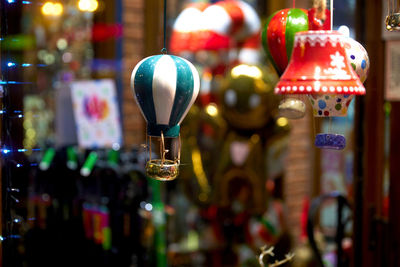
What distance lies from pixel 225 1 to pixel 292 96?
2.27 meters

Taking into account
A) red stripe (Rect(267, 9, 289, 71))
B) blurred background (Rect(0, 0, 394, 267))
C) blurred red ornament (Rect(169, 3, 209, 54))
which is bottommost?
blurred background (Rect(0, 0, 394, 267))

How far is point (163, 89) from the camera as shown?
158 centimetres

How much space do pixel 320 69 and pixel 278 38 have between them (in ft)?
1.11

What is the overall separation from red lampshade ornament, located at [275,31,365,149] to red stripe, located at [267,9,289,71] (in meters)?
0.23

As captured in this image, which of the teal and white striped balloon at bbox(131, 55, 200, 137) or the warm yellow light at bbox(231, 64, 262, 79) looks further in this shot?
the warm yellow light at bbox(231, 64, 262, 79)

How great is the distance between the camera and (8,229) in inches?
67.5

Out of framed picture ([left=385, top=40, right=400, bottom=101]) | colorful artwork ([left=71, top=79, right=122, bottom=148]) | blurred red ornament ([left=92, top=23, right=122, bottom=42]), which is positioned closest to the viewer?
framed picture ([left=385, top=40, right=400, bottom=101])

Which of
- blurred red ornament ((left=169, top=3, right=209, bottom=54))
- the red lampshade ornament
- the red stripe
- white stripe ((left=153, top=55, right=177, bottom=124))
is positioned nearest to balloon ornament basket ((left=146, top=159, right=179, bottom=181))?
white stripe ((left=153, top=55, right=177, bottom=124))

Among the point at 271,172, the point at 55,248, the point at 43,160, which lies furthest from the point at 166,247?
the point at 271,172

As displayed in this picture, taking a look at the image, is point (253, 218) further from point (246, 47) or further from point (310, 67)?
point (310, 67)

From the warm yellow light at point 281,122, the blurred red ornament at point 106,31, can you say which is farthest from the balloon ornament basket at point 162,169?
the blurred red ornament at point 106,31

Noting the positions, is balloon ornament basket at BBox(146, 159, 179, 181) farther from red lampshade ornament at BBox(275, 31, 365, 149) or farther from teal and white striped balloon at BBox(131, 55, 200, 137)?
red lampshade ornament at BBox(275, 31, 365, 149)

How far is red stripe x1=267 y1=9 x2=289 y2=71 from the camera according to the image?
1808 mm

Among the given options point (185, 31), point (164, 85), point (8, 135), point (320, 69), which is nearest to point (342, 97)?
point (320, 69)
